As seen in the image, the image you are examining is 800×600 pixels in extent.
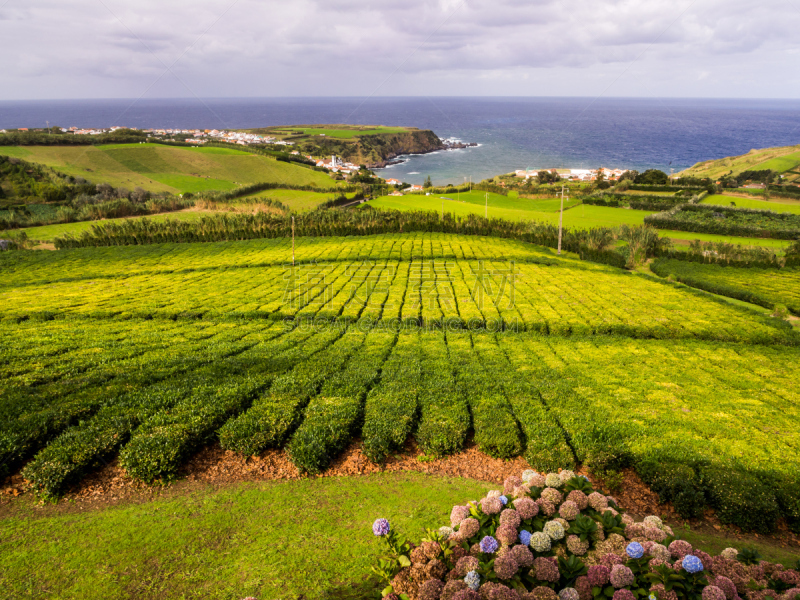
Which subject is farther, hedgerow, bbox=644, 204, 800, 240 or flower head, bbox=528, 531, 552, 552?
hedgerow, bbox=644, 204, 800, 240

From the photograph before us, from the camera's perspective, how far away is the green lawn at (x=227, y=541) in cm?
662

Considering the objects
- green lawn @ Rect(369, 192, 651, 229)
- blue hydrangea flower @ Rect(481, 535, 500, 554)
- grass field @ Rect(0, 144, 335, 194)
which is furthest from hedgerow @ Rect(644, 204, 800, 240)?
blue hydrangea flower @ Rect(481, 535, 500, 554)

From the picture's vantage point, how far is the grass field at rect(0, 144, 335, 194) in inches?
3728

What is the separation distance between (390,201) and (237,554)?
263ft

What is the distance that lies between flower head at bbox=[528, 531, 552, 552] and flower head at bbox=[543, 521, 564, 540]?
16cm

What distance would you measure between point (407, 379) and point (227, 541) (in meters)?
8.04

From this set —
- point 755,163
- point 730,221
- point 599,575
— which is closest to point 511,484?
point 599,575

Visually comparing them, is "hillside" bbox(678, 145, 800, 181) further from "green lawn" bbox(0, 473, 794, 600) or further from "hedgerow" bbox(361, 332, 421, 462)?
"green lawn" bbox(0, 473, 794, 600)

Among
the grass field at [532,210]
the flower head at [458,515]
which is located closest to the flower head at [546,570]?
the flower head at [458,515]

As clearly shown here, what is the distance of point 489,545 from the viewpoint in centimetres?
568

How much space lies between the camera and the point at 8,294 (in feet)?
99.2

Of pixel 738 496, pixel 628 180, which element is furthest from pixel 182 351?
pixel 628 180

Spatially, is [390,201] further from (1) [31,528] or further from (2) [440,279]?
(1) [31,528]

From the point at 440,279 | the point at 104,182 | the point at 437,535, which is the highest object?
the point at 104,182
